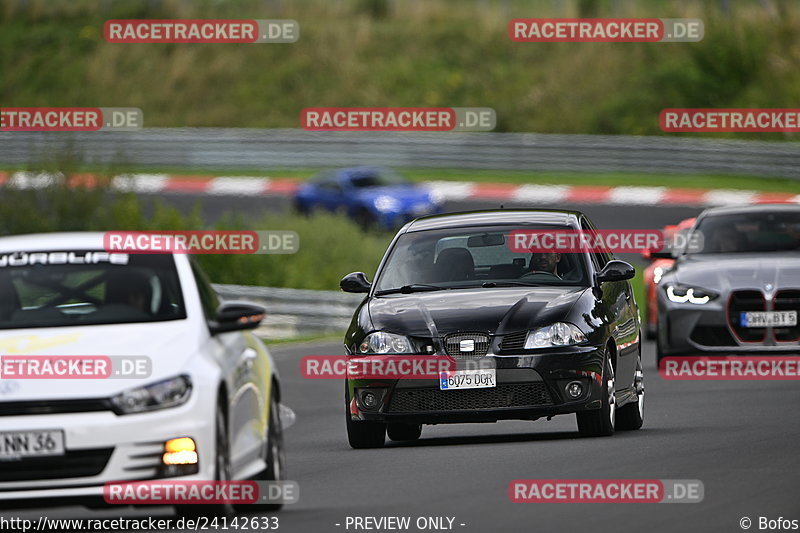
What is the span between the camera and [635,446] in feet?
39.7

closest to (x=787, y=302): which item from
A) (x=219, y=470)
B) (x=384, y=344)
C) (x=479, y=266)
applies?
(x=479, y=266)

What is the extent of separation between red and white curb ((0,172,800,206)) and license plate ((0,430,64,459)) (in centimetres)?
2809

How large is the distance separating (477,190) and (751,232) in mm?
24139

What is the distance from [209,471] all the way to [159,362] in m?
0.54

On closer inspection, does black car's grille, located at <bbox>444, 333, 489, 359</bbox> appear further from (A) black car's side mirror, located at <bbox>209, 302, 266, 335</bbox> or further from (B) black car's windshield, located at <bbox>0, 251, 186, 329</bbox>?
(A) black car's side mirror, located at <bbox>209, 302, 266, 335</bbox>

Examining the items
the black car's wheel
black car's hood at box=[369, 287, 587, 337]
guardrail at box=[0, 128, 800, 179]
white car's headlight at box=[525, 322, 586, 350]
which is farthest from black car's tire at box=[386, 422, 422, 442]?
guardrail at box=[0, 128, 800, 179]

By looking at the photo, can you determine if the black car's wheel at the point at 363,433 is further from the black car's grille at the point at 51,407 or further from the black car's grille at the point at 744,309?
the black car's grille at the point at 744,309

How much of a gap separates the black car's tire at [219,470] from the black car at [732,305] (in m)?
8.60

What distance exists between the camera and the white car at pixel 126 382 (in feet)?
27.7

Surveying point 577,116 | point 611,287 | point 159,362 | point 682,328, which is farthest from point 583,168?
point 159,362

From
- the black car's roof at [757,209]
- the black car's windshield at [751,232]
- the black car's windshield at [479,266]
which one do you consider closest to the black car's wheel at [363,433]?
the black car's windshield at [479,266]

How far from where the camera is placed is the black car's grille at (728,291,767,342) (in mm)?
16672

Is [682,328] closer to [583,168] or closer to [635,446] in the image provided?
[635,446]

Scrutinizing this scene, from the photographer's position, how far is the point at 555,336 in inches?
480
